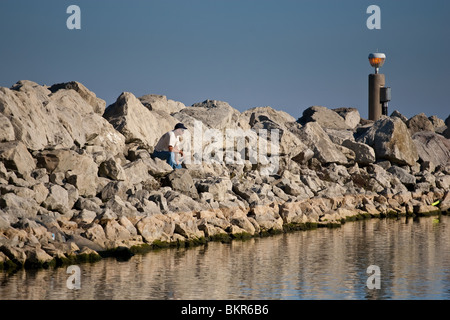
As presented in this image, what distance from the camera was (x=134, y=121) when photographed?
2503 centimetres

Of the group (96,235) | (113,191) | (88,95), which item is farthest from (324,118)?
(96,235)

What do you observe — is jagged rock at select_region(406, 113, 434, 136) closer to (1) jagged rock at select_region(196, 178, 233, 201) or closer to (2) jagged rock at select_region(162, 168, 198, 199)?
(1) jagged rock at select_region(196, 178, 233, 201)

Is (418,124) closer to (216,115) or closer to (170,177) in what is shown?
(216,115)

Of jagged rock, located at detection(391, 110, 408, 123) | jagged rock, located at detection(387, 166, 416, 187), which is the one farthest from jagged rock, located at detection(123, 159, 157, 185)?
jagged rock, located at detection(391, 110, 408, 123)

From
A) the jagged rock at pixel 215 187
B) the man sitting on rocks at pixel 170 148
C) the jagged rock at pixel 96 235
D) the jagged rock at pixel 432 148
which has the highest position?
the jagged rock at pixel 432 148

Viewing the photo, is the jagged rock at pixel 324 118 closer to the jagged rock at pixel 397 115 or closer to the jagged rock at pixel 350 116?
the jagged rock at pixel 350 116

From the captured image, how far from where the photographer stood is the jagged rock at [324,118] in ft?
121

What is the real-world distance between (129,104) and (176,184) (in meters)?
4.94

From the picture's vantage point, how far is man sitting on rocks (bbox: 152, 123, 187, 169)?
2256 cm

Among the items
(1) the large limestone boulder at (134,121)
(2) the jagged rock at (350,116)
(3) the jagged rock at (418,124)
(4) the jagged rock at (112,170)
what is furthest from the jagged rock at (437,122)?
(4) the jagged rock at (112,170)

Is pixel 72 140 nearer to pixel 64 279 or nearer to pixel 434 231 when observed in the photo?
pixel 64 279

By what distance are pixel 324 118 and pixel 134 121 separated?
1447 centimetres

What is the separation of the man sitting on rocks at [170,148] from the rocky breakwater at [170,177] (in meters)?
0.46
